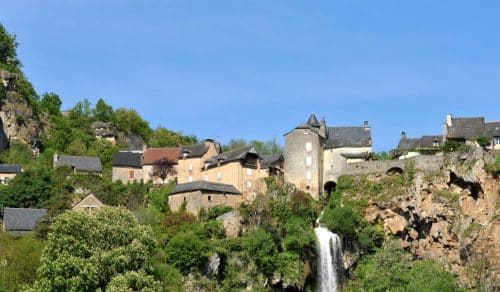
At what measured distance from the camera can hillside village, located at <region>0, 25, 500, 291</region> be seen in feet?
193

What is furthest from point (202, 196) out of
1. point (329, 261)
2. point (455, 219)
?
point (455, 219)

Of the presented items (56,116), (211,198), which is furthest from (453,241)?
(56,116)

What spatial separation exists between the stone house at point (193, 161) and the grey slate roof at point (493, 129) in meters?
23.2

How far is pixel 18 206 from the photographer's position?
237 feet

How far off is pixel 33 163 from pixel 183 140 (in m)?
21.7

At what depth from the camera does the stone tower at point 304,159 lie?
241 feet

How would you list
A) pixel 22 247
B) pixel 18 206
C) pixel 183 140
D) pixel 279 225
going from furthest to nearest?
pixel 183 140 < pixel 18 206 < pixel 279 225 < pixel 22 247

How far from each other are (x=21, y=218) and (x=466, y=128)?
3732cm

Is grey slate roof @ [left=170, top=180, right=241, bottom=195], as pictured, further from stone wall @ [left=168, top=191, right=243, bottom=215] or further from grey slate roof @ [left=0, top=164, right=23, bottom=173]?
grey slate roof @ [left=0, top=164, right=23, bottom=173]

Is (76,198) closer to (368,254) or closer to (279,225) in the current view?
(279,225)

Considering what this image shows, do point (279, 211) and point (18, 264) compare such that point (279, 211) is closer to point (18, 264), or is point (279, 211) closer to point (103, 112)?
point (18, 264)

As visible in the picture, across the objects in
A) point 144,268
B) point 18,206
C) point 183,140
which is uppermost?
point 183,140

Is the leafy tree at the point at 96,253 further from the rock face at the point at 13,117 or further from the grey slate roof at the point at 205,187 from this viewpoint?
the rock face at the point at 13,117

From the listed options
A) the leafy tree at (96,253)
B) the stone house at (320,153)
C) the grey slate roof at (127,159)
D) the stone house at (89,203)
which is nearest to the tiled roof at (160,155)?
the grey slate roof at (127,159)
